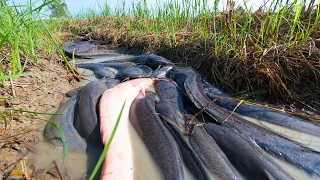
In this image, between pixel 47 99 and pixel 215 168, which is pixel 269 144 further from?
pixel 47 99

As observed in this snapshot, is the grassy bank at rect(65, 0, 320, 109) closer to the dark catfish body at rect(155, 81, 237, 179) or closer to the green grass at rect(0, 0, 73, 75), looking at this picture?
the dark catfish body at rect(155, 81, 237, 179)

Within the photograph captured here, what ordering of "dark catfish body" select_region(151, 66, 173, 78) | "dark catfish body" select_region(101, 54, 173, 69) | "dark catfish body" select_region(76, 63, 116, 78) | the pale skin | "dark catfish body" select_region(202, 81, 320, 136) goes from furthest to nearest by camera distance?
"dark catfish body" select_region(101, 54, 173, 69) < "dark catfish body" select_region(76, 63, 116, 78) < "dark catfish body" select_region(151, 66, 173, 78) < "dark catfish body" select_region(202, 81, 320, 136) < the pale skin

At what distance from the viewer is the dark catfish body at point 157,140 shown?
149 centimetres

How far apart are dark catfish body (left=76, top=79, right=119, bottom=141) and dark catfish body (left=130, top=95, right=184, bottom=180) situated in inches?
13.1

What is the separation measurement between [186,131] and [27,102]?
1.51 metres

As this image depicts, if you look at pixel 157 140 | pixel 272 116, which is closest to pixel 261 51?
pixel 272 116

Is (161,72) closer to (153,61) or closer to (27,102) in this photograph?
(153,61)

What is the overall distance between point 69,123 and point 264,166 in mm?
1506

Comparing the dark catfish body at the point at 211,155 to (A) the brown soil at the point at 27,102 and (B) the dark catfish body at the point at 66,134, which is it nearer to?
(B) the dark catfish body at the point at 66,134

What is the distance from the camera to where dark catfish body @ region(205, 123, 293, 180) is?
1.48 meters

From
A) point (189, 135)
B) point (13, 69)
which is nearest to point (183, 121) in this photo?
point (189, 135)

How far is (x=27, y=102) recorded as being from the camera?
2248mm

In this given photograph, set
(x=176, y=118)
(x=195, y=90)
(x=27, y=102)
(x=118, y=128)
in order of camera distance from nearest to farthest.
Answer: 1. (x=118, y=128)
2. (x=176, y=118)
3. (x=27, y=102)
4. (x=195, y=90)

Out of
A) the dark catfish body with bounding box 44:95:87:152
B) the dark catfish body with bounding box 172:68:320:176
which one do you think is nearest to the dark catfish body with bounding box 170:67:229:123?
the dark catfish body with bounding box 172:68:320:176
